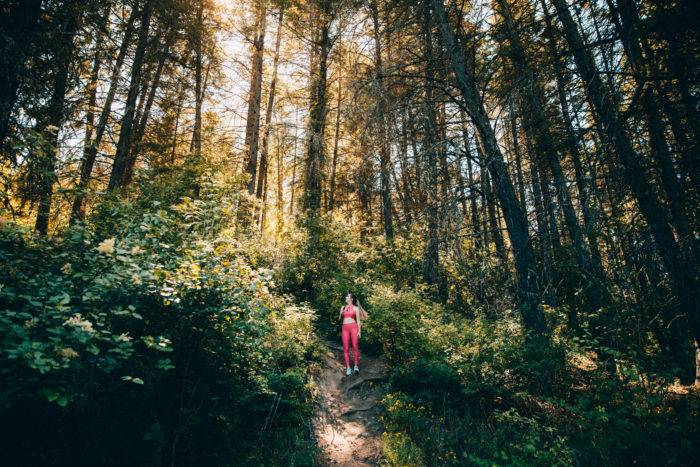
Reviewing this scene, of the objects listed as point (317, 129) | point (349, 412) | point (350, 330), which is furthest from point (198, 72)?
point (349, 412)

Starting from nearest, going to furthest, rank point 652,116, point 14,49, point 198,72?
point 652,116, point 14,49, point 198,72

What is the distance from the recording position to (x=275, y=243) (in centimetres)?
1217

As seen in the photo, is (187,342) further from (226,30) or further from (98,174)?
(226,30)

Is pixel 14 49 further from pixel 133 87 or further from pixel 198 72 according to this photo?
pixel 198 72

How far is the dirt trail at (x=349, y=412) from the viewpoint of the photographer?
193 inches

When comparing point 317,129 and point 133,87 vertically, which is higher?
point 317,129

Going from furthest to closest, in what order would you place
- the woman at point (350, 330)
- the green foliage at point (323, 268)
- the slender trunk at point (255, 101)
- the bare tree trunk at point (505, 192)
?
the slender trunk at point (255, 101) → the green foliage at point (323, 268) → the woman at point (350, 330) → the bare tree trunk at point (505, 192)

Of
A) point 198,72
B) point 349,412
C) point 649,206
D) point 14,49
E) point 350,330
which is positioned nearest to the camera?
point 649,206

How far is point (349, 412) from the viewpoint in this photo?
244 inches

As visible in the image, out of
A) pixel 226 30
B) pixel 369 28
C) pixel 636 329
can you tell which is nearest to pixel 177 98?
pixel 226 30

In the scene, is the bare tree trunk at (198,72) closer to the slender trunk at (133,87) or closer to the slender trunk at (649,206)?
the slender trunk at (133,87)

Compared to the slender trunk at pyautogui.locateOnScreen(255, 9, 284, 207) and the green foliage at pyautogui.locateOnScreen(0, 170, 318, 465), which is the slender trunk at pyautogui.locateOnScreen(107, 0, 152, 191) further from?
the green foliage at pyautogui.locateOnScreen(0, 170, 318, 465)

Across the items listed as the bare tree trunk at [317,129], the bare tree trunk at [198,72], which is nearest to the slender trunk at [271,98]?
the bare tree trunk at [317,129]

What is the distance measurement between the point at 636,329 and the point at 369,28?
6002 millimetres
